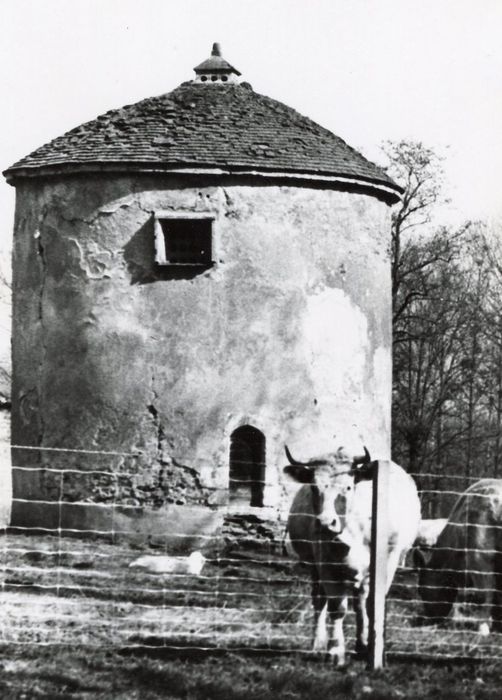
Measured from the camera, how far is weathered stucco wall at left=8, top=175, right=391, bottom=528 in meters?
17.8

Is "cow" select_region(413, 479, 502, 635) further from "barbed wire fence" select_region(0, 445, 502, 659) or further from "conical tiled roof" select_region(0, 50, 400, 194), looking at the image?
"conical tiled roof" select_region(0, 50, 400, 194)

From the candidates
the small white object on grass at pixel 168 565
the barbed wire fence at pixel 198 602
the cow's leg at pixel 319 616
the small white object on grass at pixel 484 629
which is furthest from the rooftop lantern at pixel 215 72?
the small white object on grass at pixel 484 629

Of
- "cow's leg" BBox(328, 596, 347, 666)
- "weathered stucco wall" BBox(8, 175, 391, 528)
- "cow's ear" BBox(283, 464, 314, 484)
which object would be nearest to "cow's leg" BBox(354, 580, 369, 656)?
"cow's leg" BBox(328, 596, 347, 666)

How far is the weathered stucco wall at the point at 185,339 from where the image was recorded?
→ 17844 mm

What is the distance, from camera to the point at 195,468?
17.8m

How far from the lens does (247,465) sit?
18141 millimetres

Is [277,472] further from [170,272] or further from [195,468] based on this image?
[170,272]

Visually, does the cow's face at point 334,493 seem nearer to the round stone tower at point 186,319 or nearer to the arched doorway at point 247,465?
the round stone tower at point 186,319

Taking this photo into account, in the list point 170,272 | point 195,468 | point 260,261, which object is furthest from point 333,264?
point 195,468

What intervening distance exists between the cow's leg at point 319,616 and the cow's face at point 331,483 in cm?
69

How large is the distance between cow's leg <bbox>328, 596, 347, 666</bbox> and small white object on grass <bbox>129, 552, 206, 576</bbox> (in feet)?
15.3

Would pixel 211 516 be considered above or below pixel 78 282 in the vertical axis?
below

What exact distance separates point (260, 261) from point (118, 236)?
2094 millimetres

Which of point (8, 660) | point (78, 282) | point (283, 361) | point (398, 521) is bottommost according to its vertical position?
point (8, 660)
